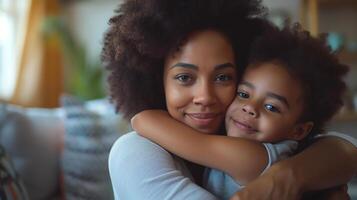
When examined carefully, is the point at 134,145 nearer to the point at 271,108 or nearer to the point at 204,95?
the point at 204,95

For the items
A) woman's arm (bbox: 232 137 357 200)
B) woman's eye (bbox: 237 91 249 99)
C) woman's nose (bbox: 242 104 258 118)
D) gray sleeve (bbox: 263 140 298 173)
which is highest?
woman's eye (bbox: 237 91 249 99)

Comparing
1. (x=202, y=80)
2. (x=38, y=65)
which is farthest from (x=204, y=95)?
(x=38, y=65)

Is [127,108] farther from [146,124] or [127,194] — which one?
[127,194]

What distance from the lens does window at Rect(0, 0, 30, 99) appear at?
333 centimetres

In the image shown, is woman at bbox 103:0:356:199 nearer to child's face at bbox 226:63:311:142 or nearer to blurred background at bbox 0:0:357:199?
child's face at bbox 226:63:311:142

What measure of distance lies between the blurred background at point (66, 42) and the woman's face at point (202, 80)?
2147mm

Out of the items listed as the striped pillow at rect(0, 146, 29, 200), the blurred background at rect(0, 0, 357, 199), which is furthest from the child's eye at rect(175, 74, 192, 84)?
the blurred background at rect(0, 0, 357, 199)

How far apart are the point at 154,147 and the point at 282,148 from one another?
0.26 m

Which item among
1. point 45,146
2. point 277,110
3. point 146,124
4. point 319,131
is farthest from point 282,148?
point 45,146

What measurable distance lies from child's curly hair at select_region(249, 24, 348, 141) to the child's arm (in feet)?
0.53

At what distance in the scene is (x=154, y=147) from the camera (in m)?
0.89

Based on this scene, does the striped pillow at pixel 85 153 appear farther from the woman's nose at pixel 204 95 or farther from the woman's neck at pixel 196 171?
the woman's nose at pixel 204 95

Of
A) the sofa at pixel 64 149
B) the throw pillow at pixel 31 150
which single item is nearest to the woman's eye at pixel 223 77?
the sofa at pixel 64 149

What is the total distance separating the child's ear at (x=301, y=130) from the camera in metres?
0.95
